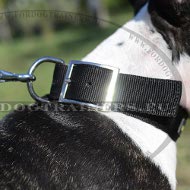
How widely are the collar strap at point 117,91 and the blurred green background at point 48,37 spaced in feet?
3.25

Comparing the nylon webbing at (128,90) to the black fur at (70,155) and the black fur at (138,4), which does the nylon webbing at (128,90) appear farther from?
the black fur at (138,4)

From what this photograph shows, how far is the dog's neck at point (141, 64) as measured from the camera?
2.10 metres

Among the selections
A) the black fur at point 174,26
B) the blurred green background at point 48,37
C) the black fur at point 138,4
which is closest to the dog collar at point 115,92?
the black fur at point 174,26

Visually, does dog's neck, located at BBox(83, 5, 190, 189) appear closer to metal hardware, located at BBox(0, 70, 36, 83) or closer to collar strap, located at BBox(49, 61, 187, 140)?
collar strap, located at BBox(49, 61, 187, 140)

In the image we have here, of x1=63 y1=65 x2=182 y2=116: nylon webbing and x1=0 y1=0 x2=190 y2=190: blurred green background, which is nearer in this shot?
x1=63 y1=65 x2=182 y2=116: nylon webbing

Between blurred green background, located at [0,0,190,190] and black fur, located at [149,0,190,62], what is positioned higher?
black fur, located at [149,0,190,62]

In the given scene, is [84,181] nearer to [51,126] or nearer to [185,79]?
[51,126]

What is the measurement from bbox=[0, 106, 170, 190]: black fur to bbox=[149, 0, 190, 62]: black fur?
17.7 inches

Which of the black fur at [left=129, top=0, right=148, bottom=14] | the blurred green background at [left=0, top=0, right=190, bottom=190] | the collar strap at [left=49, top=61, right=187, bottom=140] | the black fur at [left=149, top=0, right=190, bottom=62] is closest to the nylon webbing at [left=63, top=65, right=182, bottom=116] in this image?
the collar strap at [left=49, top=61, right=187, bottom=140]

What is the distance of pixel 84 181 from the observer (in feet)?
6.25

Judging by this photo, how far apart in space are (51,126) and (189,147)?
2.98 m

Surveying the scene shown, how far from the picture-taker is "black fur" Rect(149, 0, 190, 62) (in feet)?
7.06

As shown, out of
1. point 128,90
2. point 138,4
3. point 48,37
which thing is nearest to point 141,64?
point 128,90

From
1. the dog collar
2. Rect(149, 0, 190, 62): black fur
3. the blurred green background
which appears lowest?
the blurred green background
